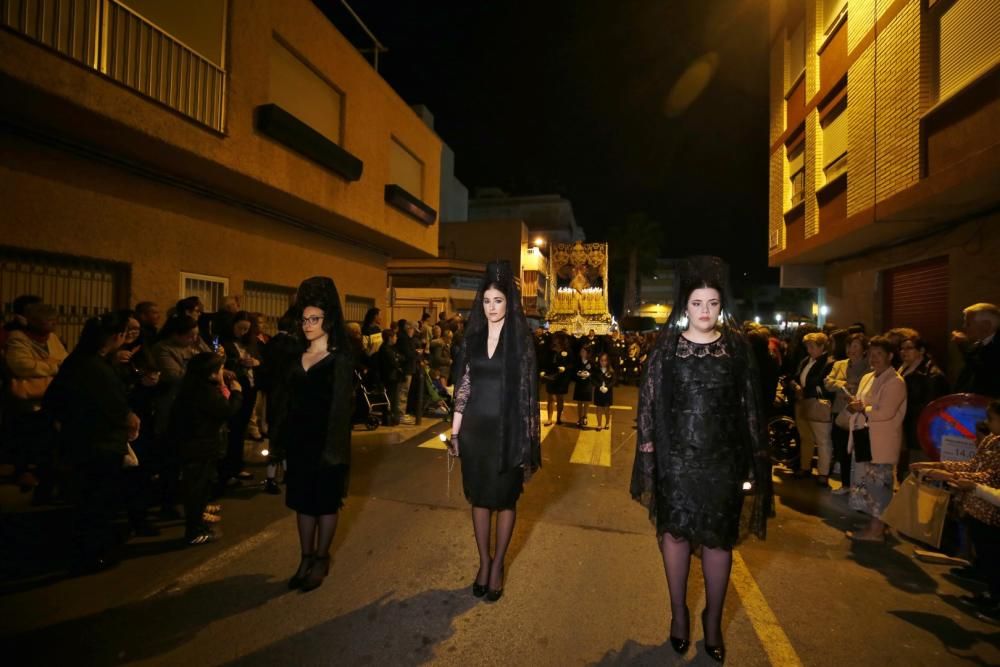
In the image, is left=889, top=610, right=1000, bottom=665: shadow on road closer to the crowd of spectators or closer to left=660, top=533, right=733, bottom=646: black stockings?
the crowd of spectators

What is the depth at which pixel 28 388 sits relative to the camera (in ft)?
15.6

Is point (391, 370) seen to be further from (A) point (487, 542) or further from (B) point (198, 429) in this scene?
(A) point (487, 542)

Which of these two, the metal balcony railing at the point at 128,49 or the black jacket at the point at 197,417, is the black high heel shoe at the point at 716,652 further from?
the metal balcony railing at the point at 128,49

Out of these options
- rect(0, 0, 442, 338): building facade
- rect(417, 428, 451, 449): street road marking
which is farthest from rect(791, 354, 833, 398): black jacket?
rect(0, 0, 442, 338): building facade

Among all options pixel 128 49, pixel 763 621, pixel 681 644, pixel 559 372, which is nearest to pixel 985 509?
pixel 763 621

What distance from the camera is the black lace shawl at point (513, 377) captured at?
338 centimetres

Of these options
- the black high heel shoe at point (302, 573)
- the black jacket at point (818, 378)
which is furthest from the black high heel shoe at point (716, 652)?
the black jacket at point (818, 378)

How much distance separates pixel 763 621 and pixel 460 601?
6.63 feet

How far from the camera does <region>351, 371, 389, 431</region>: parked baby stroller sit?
8.45 meters

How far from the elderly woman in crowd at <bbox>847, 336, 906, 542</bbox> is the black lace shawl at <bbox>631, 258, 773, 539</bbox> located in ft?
8.71

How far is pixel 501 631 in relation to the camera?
9.82 ft

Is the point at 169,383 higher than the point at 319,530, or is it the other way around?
the point at 169,383

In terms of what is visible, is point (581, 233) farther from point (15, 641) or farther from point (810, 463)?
point (15, 641)

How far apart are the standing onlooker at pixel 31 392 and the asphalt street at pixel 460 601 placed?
0.56 m
